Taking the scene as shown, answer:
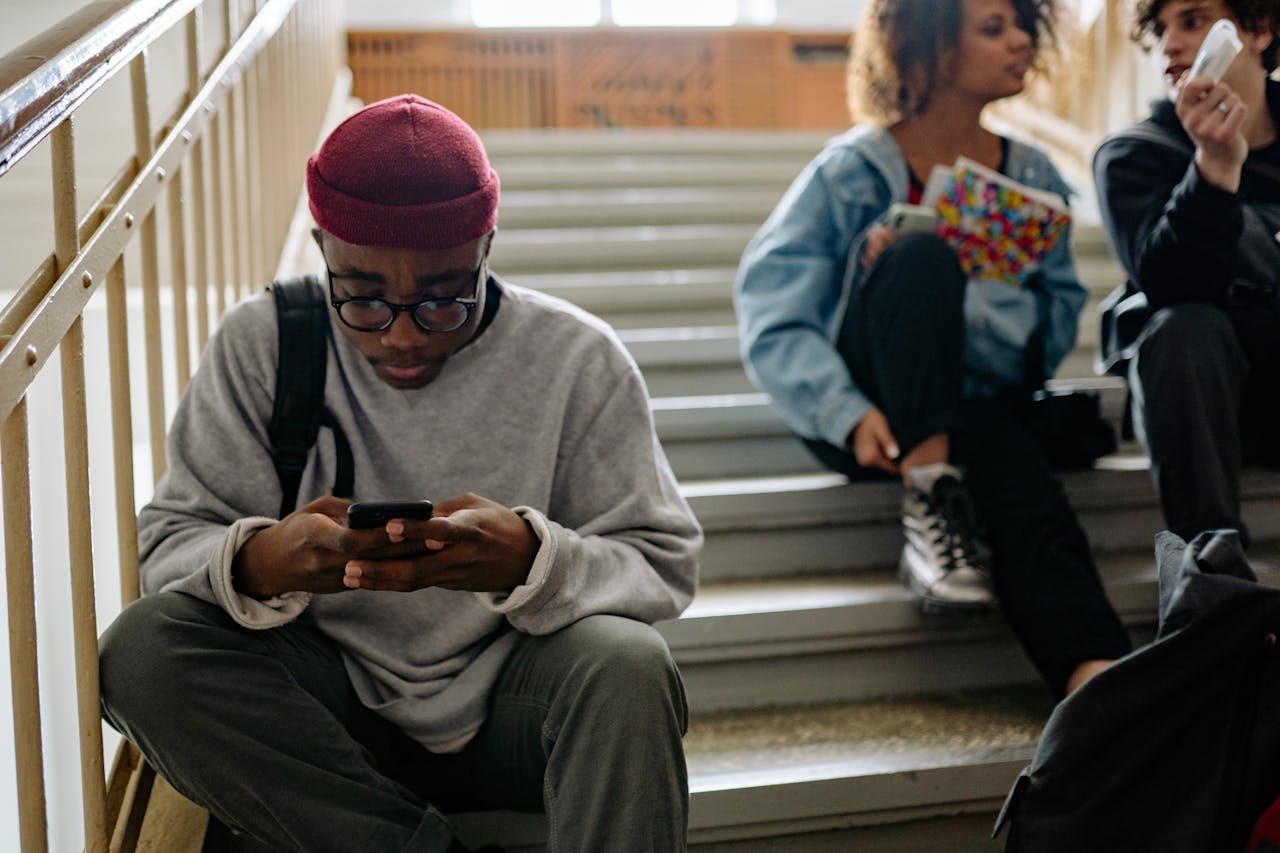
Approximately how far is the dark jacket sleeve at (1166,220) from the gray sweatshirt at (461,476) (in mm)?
767

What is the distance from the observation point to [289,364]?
1258 millimetres

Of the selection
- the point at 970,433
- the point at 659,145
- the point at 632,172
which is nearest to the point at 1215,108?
the point at 970,433

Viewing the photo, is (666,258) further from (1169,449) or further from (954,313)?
(1169,449)

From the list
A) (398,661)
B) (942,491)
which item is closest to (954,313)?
(942,491)

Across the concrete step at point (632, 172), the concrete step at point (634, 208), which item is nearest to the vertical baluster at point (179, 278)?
the concrete step at point (634, 208)

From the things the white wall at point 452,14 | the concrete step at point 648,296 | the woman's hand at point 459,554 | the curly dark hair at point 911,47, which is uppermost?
the white wall at point 452,14

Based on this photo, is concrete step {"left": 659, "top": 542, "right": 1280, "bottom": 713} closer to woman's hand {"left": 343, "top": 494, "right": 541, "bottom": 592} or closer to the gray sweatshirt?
the gray sweatshirt

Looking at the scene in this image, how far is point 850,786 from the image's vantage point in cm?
145

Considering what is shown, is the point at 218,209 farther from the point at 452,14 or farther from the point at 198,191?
the point at 452,14

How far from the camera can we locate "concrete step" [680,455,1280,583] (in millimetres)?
1880

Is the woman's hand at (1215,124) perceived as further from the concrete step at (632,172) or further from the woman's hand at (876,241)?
the concrete step at (632,172)

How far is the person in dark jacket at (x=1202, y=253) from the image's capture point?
1539 mm

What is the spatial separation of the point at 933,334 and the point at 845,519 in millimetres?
354

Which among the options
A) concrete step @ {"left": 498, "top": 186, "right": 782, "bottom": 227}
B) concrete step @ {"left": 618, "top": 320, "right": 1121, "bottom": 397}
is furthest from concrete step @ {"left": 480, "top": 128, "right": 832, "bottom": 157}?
concrete step @ {"left": 618, "top": 320, "right": 1121, "bottom": 397}
